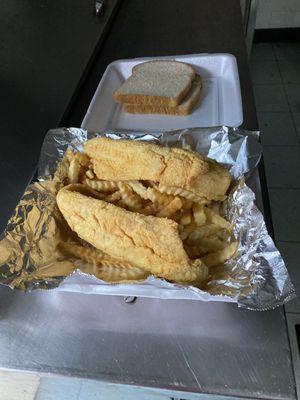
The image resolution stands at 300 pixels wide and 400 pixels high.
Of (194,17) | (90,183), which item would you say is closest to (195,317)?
(90,183)

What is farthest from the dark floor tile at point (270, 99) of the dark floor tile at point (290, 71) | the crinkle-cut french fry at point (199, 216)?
the crinkle-cut french fry at point (199, 216)

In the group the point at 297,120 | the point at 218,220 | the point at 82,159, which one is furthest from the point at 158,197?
the point at 297,120

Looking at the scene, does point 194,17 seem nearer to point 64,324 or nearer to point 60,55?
point 60,55

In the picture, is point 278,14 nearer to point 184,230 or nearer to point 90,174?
point 90,174

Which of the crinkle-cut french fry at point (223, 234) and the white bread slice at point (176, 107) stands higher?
the white bread slice at point (176, 107)

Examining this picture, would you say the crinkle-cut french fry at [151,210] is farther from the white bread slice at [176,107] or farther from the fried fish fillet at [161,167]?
the white bread slice at [176,107]
